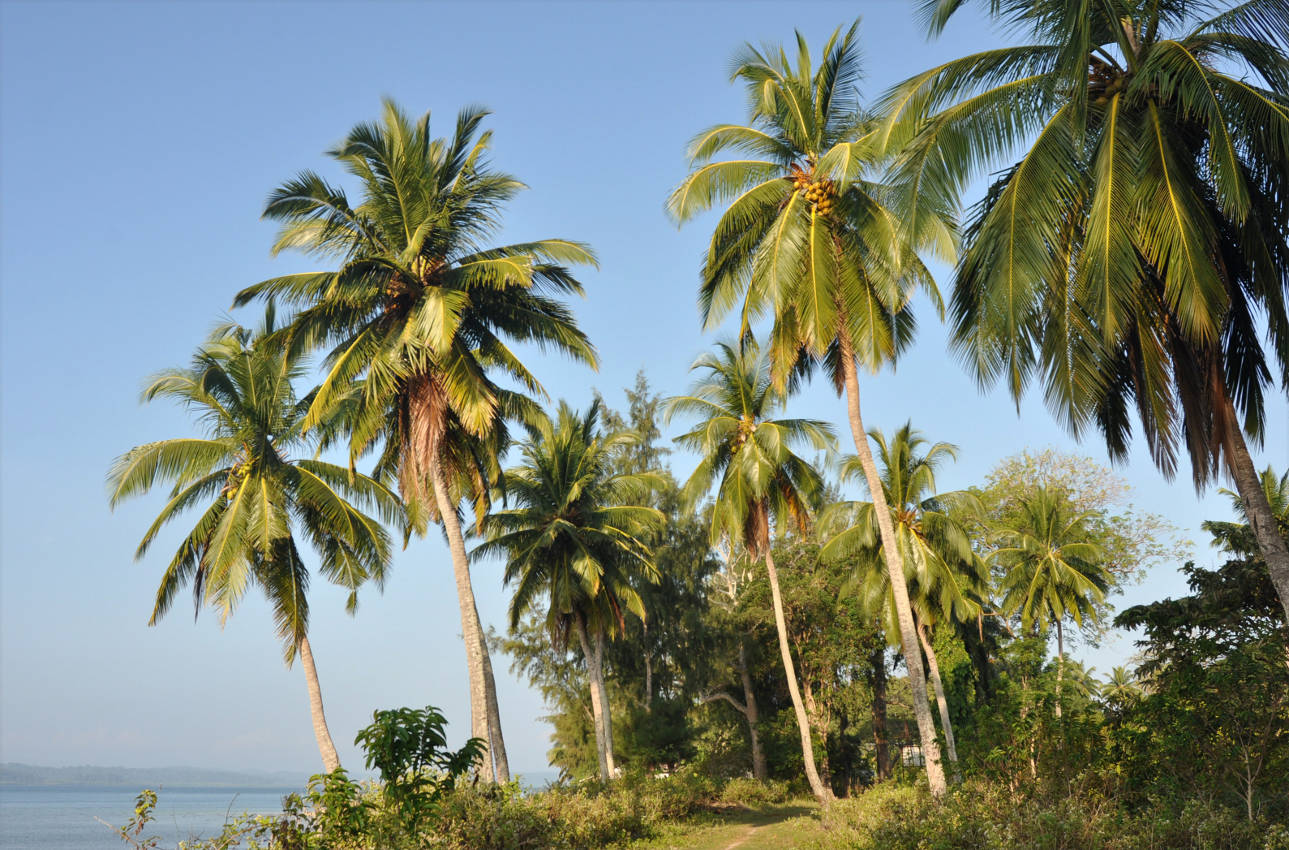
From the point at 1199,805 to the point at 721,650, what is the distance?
2384 cm

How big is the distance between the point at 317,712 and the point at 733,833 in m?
9.63

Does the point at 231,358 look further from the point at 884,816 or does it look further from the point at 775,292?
the point at 884,816

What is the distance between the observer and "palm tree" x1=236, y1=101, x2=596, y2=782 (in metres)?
15.6

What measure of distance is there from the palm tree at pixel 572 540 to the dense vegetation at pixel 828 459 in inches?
4.7

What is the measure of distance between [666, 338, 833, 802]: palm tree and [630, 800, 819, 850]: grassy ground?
2121mm

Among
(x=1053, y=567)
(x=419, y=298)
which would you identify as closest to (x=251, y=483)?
(x=419, y=298)

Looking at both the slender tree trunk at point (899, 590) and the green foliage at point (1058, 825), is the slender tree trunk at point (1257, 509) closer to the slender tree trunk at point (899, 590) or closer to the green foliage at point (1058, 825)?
the green foliage at point (1058, 825)

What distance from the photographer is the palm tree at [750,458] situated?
76.4 ft

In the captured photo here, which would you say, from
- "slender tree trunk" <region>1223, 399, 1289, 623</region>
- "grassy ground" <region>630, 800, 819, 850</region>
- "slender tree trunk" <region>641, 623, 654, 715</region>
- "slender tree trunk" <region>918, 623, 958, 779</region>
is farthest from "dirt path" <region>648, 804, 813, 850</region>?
"slender tree trunk" <region>1223, 399, 1289, 623</region>

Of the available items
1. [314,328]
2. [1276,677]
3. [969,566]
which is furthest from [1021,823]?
[969,566]

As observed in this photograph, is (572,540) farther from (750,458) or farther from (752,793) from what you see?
(752,793)

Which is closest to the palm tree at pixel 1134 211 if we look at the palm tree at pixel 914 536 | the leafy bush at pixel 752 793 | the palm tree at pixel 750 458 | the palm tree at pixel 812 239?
the palm tree at pixel 812 239

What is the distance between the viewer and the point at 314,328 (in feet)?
53.8

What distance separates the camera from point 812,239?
595 inches
